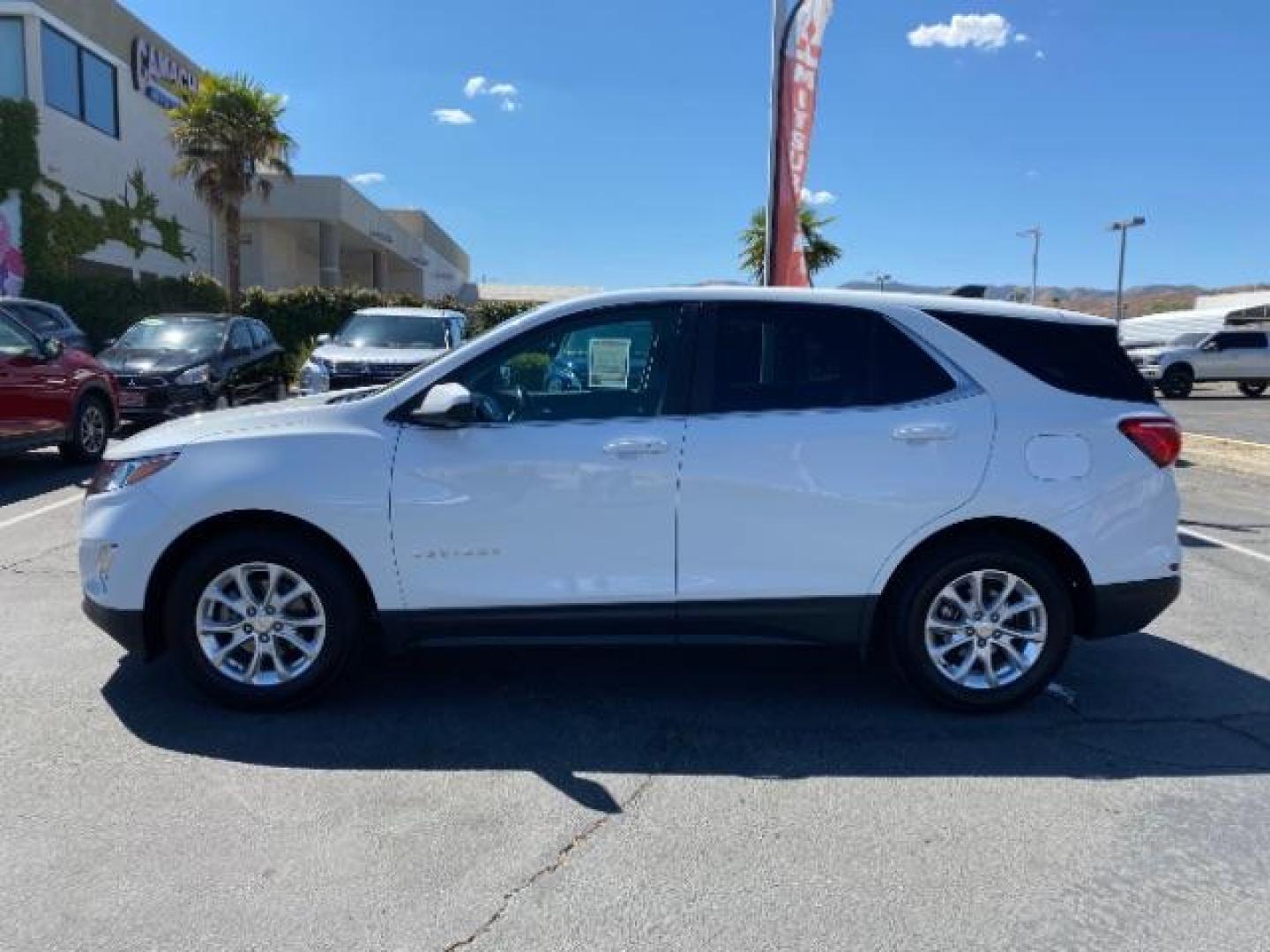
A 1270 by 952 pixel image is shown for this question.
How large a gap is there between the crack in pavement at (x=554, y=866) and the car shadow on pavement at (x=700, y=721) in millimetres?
74

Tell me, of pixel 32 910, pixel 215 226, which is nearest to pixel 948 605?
pixel 32 910

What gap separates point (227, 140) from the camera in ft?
83.8

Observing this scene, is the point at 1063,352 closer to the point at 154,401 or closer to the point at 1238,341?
the point at 154,401

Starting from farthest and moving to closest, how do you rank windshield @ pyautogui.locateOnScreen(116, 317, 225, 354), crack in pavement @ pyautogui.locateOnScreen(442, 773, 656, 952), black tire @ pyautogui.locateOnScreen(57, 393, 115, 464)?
windshield @ pyautogui.locateOnScreen(116, 317, 225, 354) → black tire @ pyautogui.locateOnScreen(57, 393, 115, 464) → crack in pavement @ pyautogui.locateOnScreen(442, 773, 656, 952)

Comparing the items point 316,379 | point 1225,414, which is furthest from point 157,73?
point 1225,414

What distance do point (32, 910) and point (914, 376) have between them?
11.8 ft

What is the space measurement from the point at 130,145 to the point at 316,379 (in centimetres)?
1944

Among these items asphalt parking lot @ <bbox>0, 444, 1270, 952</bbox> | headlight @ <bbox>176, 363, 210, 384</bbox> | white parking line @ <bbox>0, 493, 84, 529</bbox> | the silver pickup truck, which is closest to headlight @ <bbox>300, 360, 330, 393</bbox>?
headlight @ <bbox>176, 363, 210, 384</bbox>

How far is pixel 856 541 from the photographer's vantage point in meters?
4.13

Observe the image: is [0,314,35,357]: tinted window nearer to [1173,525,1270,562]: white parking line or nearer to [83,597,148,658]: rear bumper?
[1173,525,1270,562]: white parking line

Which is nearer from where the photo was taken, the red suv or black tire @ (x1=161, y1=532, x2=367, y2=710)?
black tire @ (x1=161, y1=532, x2=367, y2=710)

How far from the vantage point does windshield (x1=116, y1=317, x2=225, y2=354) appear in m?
13.2

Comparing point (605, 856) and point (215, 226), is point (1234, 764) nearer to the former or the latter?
point (605, 856)

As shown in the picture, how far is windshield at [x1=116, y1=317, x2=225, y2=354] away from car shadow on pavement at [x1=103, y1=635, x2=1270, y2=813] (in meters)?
9.50
